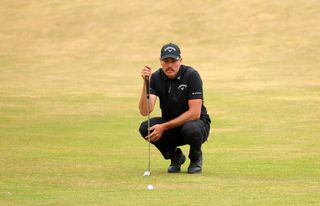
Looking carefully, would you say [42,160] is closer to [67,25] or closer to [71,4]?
[67,25]

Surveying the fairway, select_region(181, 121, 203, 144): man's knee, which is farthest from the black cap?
the fairway

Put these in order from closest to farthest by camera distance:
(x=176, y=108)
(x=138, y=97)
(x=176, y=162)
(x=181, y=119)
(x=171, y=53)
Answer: (x=171, y=53) < (x=181, y=119) < (x=176, y=108) < (x=176, y=162) < (x=138, y=97)

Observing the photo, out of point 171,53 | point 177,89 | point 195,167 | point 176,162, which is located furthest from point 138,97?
point 171,53

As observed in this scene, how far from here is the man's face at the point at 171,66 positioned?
38.1 feet

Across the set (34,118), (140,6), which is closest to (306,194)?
(34,118)

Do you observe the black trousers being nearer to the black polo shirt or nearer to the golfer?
the golfer

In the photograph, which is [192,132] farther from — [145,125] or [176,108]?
[145,125]

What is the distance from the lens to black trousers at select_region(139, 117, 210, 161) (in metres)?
11.6

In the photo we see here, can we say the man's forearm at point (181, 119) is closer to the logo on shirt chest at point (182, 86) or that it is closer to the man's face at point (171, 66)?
the logo on shirt chest at point (182, 86)

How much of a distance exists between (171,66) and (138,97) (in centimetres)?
1381

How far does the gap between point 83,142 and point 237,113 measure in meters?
5.88

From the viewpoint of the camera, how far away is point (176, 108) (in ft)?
38.9

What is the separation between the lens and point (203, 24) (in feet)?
132

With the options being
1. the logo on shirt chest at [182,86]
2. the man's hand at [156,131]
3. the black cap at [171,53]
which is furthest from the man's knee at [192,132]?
the black cap at [171,53]
